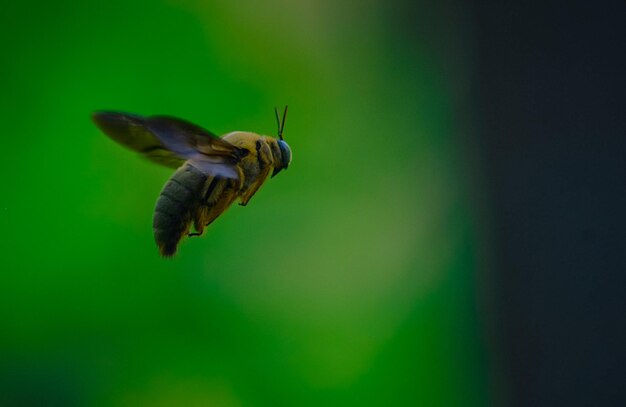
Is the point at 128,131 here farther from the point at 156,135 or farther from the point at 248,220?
the point at 248,220

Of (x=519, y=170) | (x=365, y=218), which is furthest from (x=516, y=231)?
(x=365, y=218)

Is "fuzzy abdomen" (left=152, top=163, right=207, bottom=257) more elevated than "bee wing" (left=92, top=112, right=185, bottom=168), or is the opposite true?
"bee wing" (left=92, top=112, right=185, bottom=168)

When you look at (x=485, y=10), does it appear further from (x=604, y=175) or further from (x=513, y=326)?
(x=513, y=326)

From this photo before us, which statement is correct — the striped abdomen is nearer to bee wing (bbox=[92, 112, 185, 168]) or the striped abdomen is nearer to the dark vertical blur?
bee wing (bbox=[92, 112, 185, 168])

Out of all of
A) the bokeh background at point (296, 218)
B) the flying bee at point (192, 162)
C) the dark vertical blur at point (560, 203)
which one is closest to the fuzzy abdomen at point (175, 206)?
the flying bee at point (192, 162)

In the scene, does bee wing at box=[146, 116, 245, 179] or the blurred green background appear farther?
the blurred green background

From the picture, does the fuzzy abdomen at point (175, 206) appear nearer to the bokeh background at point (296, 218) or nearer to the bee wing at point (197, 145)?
the bee wing at point (197, 145)

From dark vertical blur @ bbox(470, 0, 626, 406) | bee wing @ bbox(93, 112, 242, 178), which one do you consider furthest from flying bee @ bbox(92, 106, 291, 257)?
dark vertical blur @ bbox(470, 0, 626, 406)
